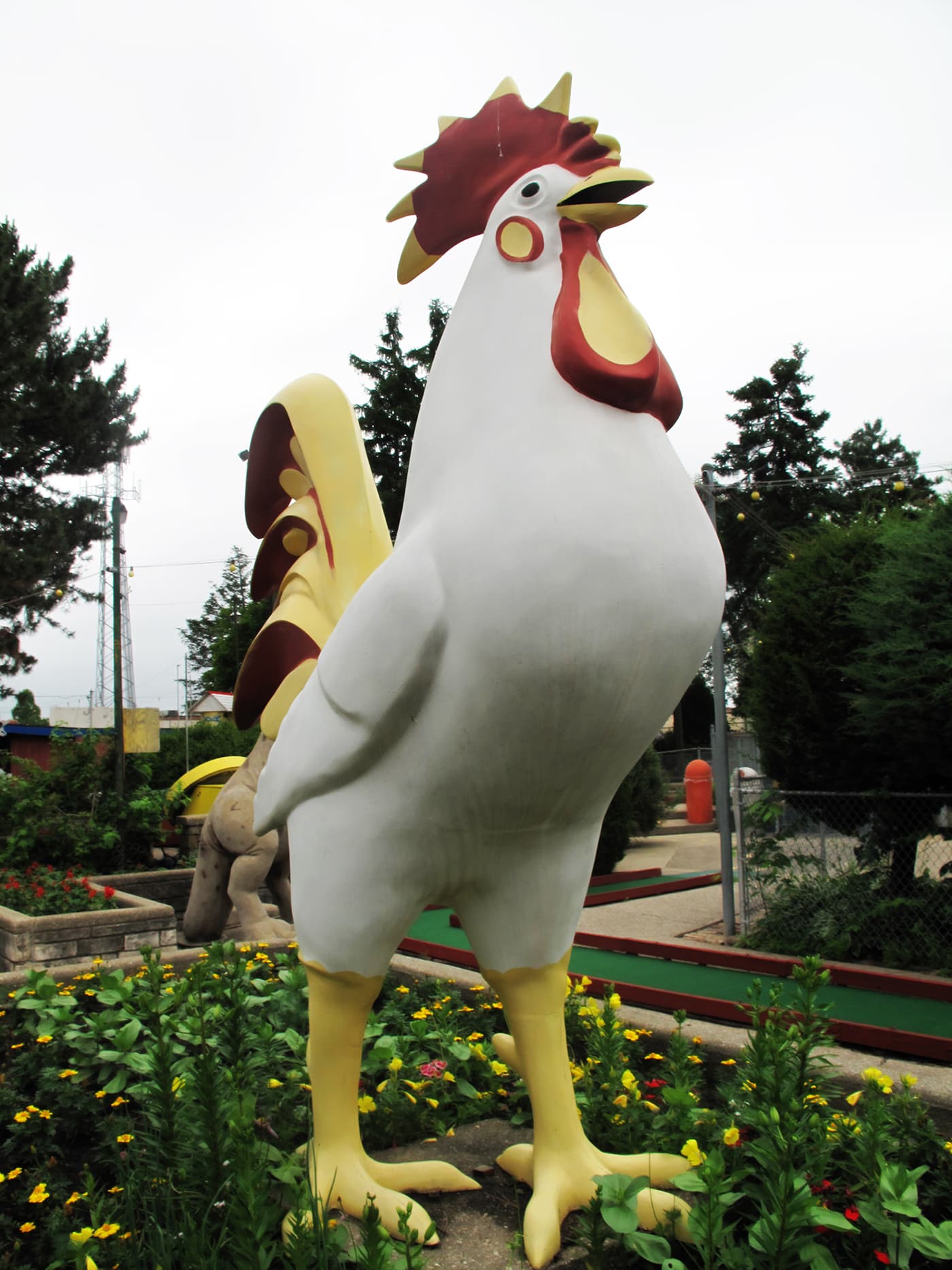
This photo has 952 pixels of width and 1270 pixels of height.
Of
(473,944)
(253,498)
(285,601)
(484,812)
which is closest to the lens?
(484,812)

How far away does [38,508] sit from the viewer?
1812 cm

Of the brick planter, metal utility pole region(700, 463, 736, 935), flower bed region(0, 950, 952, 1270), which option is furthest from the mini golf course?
the brick planter

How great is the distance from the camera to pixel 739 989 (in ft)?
15.8

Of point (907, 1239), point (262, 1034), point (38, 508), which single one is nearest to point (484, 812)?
point (907, 1239)

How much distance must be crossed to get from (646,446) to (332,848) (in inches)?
40.7

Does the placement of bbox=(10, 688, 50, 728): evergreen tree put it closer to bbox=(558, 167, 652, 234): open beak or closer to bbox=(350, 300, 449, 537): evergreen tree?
bbox=(350, 300, 449, 537): evergreen tree

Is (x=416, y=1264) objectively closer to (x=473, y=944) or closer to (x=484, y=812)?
(x=473, y=944)

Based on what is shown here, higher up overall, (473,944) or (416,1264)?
(473,944)

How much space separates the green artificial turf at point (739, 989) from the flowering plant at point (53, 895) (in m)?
2.18

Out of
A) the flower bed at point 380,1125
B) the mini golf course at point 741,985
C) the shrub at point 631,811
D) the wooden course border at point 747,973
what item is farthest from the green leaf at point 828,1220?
the shrub at point 631,811

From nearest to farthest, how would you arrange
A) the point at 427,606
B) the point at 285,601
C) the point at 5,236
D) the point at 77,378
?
the point at 427,606 → the point at 285,601 → the point at 5,236 → the point at 77,378

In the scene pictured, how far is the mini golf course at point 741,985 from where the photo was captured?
3605mm

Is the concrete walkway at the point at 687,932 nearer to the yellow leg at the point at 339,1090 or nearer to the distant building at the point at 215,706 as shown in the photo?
the yellow leg at the point at 339,1090

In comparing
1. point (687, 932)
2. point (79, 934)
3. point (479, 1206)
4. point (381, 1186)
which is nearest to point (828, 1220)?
point (479, 1206)
